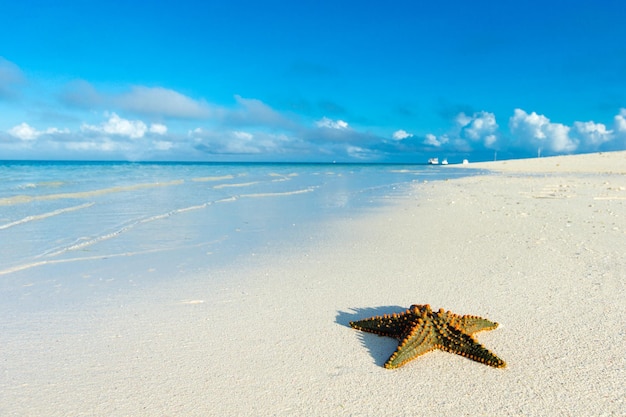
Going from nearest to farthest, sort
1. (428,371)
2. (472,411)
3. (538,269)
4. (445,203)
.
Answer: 1. (472,411)
2. (428,371)
3. (538,269)
4. (445,203)

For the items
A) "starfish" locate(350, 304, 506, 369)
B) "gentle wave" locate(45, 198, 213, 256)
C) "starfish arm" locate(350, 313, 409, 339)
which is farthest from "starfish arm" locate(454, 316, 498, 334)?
"gentle wave" locate(45, 198, 213, 256)

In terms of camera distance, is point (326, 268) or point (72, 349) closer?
point (72, 349)

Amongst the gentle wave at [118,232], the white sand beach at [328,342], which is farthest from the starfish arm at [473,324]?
the gentle wave at [118,232]

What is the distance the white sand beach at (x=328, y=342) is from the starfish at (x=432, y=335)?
0.10m

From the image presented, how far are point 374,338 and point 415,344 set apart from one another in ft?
1.99

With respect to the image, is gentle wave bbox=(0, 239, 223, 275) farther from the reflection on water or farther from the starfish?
the starfish

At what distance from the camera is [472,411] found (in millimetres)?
3117

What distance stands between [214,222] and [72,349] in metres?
7.69

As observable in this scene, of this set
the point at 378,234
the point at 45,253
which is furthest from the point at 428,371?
the point at 45,253

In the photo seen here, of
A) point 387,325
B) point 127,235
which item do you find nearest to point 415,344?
point 387,325

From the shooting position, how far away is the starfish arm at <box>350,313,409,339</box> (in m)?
4.01

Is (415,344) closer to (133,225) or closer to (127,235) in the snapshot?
(127,235)

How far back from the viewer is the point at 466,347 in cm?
370

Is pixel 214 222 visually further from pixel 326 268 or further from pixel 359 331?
pixel 359 331
